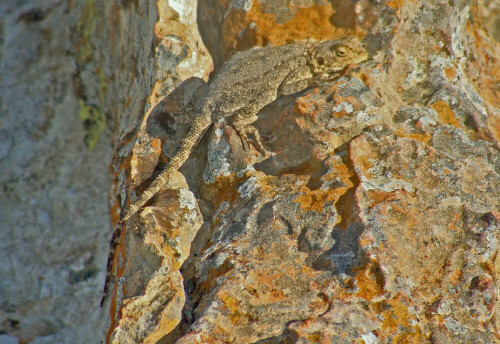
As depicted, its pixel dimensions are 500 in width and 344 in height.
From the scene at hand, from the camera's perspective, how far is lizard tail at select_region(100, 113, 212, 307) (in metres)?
2.92

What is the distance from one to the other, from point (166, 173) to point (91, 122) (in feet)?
5.14

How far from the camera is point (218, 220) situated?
277 centimetres

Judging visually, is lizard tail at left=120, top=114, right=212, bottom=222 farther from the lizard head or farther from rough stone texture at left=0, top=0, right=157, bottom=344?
the lizard head

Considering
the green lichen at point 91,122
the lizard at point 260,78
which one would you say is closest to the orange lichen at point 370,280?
the lizard at point 260,78

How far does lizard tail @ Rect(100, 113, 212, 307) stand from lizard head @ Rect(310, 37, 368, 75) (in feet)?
3.64

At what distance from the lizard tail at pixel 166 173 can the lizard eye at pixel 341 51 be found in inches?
48.4

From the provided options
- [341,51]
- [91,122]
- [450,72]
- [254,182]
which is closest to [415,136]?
[450,72]

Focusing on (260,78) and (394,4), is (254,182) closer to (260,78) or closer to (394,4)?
(260,78)

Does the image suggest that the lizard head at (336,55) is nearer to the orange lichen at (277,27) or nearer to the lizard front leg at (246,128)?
the orange lichen at (277,27)

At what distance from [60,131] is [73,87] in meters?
0.47

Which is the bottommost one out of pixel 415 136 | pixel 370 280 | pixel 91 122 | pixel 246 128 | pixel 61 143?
pixel 370 280

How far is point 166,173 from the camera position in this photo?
3.13 metres

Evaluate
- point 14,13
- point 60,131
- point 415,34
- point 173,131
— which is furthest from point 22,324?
point 415,34

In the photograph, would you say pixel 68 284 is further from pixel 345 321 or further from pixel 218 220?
pixel 345 321
